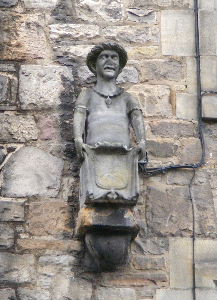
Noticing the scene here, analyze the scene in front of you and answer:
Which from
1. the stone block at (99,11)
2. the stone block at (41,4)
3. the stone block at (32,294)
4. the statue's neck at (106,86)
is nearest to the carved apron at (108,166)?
the statue's neck at (106,86)

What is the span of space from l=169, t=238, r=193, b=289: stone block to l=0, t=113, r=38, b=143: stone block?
3.61ft

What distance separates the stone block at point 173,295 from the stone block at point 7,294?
2.73 feet

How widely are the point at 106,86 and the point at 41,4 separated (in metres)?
0.90

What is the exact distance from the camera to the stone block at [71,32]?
20.1 feet

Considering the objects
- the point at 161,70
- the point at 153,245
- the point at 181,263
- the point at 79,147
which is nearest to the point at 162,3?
the point at 161,70

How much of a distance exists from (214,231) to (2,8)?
204cm

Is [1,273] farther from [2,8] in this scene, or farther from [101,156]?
[2,8]

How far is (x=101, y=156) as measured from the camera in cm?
528

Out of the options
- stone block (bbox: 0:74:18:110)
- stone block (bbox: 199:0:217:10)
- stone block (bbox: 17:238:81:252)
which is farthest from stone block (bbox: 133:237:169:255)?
stone block (bbox: 199:0:217:10)

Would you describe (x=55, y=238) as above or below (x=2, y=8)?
below

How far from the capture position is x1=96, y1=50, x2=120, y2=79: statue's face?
567 centimetres

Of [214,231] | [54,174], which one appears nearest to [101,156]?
[54,174]

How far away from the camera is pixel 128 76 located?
6.06 meters

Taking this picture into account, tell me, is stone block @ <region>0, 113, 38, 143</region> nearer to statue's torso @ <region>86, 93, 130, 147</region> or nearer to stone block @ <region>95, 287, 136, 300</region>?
statue's torso @ <region>86, 93, 130, 147</region>
